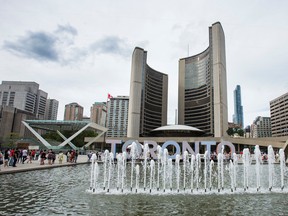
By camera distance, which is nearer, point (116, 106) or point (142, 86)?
point (142, 86)

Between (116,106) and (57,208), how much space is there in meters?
158

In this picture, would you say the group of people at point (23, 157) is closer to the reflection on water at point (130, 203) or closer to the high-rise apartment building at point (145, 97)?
the reflection on water at point (130, 203)

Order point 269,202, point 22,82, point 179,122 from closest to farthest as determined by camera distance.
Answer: point 269,202
point 179,122
point 22,82

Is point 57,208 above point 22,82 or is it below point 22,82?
below

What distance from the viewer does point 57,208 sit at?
7.51 metres

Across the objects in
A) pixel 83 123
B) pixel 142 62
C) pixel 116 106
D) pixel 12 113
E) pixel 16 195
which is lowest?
pixel 16 195

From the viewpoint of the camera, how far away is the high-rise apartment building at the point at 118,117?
163125mm

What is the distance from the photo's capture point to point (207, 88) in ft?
353

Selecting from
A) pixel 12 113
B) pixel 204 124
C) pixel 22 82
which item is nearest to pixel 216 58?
pixel 204 124

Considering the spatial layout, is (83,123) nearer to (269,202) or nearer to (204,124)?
(269,202)

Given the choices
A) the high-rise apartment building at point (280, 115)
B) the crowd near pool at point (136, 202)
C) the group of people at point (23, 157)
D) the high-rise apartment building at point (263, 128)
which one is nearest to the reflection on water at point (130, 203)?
the crowd near pool at point (136, 202)

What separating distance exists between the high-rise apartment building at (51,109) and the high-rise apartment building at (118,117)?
40459 mm

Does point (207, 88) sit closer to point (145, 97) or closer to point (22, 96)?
point (145, 97)

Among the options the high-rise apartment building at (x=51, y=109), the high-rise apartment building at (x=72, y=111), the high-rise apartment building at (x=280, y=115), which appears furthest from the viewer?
the high-rise apartment building at (x=72, y=111)
